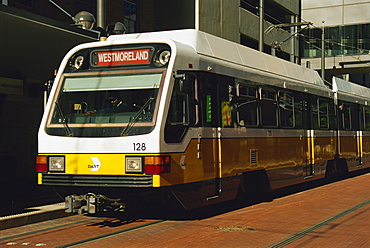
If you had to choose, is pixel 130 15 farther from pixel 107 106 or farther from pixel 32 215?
pixel 32 215

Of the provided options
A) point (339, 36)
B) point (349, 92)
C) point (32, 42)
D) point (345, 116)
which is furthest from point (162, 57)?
point (339, 36)

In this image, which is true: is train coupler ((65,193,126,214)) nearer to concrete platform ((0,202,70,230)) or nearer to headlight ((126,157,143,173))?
headlight ((126,157,143,173))

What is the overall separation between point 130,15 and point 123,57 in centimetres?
1307

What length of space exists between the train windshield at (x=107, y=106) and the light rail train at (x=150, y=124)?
0.02 meters

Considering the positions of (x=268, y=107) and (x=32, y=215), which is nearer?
(x=32, y=215)

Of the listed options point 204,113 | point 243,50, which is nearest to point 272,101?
point 243,50

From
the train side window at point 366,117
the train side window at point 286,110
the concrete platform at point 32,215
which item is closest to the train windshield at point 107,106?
the concrete platform at point 32,215

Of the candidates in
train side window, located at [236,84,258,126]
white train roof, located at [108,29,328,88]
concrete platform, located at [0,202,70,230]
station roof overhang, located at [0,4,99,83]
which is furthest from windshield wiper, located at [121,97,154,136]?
station roof overhang, located at [0,4,99,83]

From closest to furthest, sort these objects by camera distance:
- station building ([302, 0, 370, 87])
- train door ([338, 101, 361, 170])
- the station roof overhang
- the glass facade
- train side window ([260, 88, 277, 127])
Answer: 1. the station roof overhang
2. train side window ([260, 88, 277, 127])
3. train door ([338, 101, 361, 170])
4. station building ([302, 0, 370, 87])
5. the glass facade

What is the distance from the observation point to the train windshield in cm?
992

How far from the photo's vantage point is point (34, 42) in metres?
14.2

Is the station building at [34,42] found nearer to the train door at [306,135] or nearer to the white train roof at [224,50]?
the white train roof at [224,50]

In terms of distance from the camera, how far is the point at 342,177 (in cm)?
2158

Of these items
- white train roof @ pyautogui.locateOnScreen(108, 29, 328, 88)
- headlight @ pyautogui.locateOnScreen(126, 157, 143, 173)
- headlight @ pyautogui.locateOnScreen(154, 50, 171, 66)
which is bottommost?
headlight @ pyautogui.locateOnScreen(126, 157, 143, 173)
